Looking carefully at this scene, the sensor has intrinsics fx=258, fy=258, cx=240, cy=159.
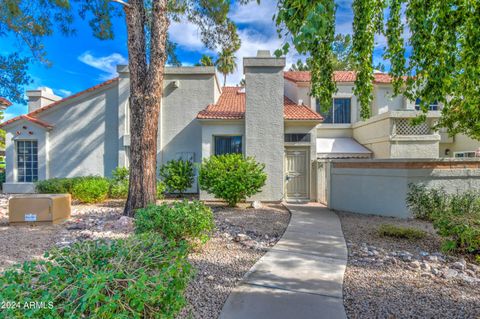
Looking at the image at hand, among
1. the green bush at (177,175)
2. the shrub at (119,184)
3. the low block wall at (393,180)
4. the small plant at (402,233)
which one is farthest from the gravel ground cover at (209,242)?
the green bush at (177,175)

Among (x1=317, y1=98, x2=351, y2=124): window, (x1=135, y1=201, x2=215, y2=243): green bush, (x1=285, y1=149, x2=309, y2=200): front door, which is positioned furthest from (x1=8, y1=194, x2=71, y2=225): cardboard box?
(x1=317, y1=98, x2=351, y2=124): window

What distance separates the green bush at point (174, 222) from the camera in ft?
17.6

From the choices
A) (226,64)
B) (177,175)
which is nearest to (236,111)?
(177,175)

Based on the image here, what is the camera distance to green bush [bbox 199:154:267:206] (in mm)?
10727

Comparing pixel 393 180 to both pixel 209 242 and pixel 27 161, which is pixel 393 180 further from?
pixel 27 161

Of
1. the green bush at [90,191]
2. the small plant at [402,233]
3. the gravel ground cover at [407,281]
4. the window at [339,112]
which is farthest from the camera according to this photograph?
the window at [339,112]

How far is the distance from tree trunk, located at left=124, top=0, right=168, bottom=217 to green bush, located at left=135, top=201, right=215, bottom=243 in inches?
129

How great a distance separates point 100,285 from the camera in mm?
2002

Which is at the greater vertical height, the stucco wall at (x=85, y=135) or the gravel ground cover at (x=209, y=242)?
the stucco wall at (x=85, y=135)

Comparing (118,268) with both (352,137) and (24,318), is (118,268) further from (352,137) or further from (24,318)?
(352,137)

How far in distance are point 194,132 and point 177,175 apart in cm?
303

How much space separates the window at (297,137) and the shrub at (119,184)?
886 centimetres

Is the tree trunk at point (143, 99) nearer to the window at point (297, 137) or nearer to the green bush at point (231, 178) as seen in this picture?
the green bush at point (231, 178)

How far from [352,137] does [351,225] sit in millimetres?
11831
